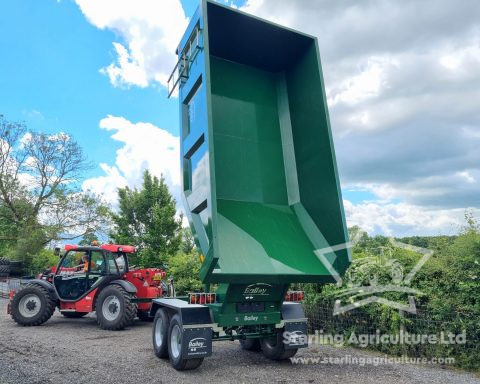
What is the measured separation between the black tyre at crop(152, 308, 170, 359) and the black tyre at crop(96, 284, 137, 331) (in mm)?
2592

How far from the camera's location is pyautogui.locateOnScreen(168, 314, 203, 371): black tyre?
4.91 m

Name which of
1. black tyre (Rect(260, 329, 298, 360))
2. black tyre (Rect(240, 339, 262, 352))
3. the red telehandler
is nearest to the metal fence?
black tyre (Rect(240, 339, 262, 352))

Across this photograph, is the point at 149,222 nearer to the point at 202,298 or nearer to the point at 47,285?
the point at 47,285

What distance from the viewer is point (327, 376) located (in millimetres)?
4918

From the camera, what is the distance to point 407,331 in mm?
5828

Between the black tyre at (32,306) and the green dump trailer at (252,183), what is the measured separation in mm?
4426

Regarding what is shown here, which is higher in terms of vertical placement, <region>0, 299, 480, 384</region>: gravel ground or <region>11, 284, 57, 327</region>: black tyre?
<region>11, 284, 57, 327</region>: black tyre

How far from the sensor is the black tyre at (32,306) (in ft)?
29.1

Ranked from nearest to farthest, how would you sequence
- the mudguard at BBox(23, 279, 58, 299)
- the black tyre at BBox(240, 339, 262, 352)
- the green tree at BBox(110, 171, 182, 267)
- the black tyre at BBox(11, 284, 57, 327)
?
the black tyre at BBox(240, 339, 262, 352) < the black tyre at BBox(11, 284, 57, 327) < the mudguard at BBox(23, 279, 58, 299) < the green tree at BBox(110, 171, 182, 267)

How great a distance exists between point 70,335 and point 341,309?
5.29m

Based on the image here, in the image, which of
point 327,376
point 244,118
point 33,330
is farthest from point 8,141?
point 327,376

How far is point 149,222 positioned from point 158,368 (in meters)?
11.7

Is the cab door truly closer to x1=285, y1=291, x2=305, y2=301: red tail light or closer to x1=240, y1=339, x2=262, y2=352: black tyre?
x1=240, y1=339, x2=262, y2=352: black tyre

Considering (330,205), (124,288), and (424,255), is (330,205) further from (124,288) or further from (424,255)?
(124,288)
